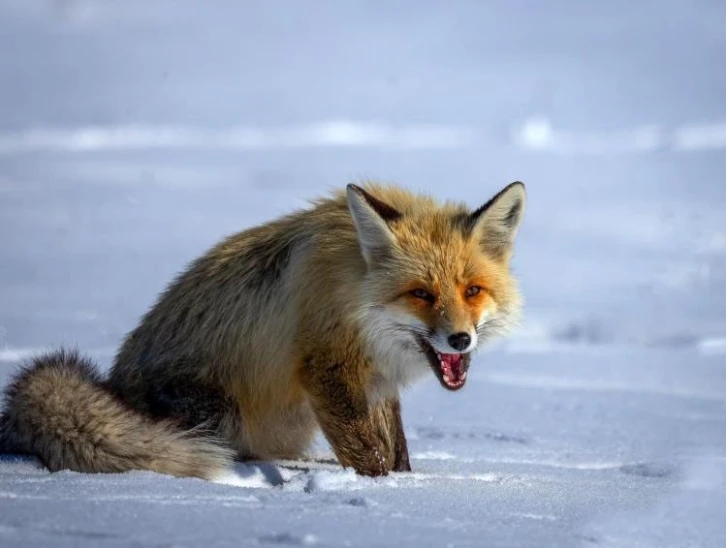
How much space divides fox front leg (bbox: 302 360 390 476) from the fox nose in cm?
54

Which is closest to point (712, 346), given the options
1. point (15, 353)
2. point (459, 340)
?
point (459, 340)

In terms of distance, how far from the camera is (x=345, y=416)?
197 inches

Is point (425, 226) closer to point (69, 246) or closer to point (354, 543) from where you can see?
point (354, 543)

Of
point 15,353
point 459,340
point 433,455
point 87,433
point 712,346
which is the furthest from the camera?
point 712,346

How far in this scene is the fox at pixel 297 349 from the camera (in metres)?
4.75

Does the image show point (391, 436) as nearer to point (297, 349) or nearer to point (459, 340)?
point (297, 349)

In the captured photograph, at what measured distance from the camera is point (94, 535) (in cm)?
329

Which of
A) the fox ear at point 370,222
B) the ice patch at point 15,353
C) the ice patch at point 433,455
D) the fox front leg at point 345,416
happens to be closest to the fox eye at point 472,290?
the fox ear at point 370,222

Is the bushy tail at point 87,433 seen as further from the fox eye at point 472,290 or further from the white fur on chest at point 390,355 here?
the fox eye at point 472,290

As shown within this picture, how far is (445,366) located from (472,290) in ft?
1.25

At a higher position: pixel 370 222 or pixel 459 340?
pixel 370 222

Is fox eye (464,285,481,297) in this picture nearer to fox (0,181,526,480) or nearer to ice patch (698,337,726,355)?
fox (0,181,526,480)

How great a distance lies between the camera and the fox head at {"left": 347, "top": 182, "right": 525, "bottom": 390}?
493 cm

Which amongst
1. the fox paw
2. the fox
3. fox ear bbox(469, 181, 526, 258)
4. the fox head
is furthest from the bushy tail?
fox ear bbox(469, 181, 526, 258)
